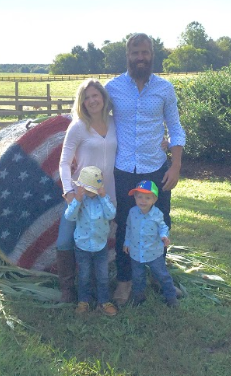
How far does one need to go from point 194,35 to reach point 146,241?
87.2 m

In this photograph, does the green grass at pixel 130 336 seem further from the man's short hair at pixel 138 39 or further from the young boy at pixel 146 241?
the man's short hair at pixel 138 39

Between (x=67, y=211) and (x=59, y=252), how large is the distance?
42 centimetres

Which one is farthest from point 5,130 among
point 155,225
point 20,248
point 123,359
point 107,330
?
point 123,359

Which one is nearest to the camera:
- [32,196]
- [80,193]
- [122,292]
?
[80,193]

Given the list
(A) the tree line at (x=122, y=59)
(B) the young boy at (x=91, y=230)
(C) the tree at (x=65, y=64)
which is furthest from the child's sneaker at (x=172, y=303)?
(C) the tree at (x=65, y=64)

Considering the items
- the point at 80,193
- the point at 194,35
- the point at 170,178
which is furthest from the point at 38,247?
the point at 194,35

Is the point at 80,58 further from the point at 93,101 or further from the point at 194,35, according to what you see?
the point at 93,101

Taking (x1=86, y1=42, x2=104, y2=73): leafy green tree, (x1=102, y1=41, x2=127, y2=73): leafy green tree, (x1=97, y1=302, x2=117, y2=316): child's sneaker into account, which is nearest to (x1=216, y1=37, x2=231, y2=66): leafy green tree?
(x1=102, y1=41, x2=127, y2=73): leafy green tree

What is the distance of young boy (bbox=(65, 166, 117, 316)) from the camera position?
4223 mm

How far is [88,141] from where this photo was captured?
4.29 metres

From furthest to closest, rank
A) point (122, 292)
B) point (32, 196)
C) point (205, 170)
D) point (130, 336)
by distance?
point (205, 170) < point (32, 196) < point (122, 292) < point (130, 336)

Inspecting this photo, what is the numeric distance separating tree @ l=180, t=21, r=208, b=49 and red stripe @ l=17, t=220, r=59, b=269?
81496 mm

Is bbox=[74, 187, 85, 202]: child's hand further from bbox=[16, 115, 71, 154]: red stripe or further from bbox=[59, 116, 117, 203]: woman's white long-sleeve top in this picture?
bbox=[16, 115, 71, 154]: red stripe

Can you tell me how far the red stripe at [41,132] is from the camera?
5031 millimetres
